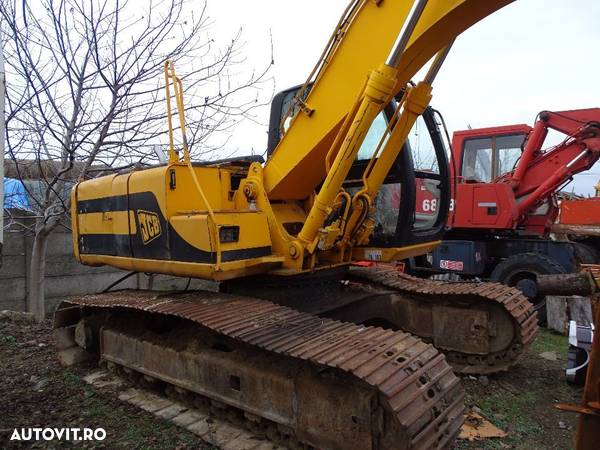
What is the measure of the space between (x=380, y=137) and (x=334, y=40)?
2.71 feet

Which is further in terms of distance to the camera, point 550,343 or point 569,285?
point 550,343

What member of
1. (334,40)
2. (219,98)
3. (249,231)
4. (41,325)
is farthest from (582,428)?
(41,325)

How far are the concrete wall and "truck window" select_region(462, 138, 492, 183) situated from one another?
487 cm

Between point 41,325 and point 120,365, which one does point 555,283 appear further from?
point 41,325

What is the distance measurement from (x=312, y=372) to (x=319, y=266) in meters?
1.10

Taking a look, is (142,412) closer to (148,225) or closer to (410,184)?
(148,225)

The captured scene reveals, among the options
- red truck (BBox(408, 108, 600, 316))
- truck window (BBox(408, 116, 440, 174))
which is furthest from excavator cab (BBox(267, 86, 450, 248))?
red truck (BBox(408, 108, 600, 316))

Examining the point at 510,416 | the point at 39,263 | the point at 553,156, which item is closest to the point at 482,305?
the point at 510,416

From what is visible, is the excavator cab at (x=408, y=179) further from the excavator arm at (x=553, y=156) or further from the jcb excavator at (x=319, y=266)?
the excavator arm at (x=553, y=156)

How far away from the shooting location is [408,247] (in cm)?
407

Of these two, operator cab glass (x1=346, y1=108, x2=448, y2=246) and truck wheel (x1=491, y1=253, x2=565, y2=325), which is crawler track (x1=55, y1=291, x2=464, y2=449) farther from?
truck wheel (x1=491, y1=253, x2=565, y2=325)

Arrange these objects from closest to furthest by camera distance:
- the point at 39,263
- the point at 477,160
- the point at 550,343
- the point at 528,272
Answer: the point at 550,343
the point at 39,263
the point at 528,272
the point at 477,160

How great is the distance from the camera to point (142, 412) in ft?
12.8

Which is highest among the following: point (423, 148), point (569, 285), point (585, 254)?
point (423, 148)
